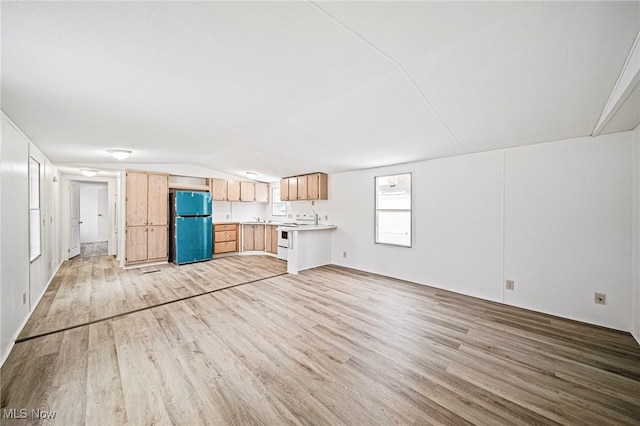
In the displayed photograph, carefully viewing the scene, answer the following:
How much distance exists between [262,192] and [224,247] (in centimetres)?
205

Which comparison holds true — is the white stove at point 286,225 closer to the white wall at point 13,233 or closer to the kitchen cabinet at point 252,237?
the kitchen cabinet at point 252,237

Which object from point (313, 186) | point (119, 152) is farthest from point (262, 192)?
A: point (119, 152)

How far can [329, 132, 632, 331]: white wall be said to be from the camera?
2582mm

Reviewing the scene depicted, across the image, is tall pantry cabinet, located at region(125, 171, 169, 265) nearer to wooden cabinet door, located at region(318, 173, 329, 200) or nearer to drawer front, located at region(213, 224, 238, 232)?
drawer front, located at region(213, 224, 238, 232)

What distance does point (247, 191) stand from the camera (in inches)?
284

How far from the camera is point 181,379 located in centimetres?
181

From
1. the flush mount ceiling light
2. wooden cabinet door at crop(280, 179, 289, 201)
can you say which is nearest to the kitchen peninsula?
wooden cabinet door at crop(280, 179, 289, 201)

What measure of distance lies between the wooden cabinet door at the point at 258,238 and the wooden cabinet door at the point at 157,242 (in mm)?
2212

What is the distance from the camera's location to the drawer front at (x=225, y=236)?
649cm

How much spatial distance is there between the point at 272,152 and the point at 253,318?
2951 millimetres

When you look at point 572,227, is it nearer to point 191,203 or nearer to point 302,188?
point 302,188

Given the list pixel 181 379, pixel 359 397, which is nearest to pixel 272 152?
pixel 181 379

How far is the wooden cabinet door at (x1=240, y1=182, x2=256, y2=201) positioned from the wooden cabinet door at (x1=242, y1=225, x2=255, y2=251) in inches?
34.9

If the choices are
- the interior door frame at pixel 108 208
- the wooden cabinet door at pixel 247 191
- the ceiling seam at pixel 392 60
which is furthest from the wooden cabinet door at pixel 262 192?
the ceiling seam at pixel 392 60
